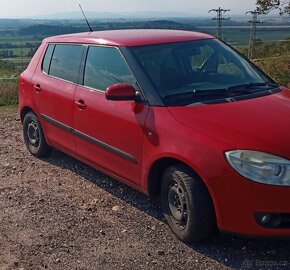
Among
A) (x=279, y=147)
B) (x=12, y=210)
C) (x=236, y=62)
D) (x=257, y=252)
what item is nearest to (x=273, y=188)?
(x=279, y=147)

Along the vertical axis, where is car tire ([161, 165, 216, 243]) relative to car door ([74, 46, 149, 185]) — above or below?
below

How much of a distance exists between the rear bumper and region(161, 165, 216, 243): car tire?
0.15 m

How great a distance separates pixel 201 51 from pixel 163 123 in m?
1.27

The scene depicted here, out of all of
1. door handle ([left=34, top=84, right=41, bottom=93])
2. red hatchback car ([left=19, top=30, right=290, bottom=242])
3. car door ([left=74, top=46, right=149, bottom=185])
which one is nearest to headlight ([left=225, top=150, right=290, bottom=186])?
red hatchback car ([left=19, top=30, right=290, bottom=242])

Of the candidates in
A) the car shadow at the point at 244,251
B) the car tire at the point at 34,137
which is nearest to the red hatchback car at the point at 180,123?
the car shadow at the point at 244,251

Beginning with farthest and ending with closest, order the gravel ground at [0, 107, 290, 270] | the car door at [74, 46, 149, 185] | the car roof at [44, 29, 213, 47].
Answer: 1. the car roof at [44, 29, 213, 47]
2. the car door at [74, 46, 149, 185]
3. the gravel ground at [0, 107, 290, 270]

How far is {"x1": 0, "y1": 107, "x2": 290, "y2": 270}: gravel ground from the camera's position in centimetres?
354

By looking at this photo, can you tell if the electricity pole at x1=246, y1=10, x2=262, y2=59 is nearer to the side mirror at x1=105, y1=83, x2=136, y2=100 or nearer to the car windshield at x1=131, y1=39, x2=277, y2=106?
the car windshield at x1=131, y1=39, x2=277, y2=106

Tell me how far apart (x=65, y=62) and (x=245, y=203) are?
2976 millimetres

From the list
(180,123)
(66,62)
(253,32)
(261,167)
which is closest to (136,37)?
(66,62)

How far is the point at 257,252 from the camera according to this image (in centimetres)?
360

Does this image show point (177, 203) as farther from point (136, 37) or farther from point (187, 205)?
point (136, 37)

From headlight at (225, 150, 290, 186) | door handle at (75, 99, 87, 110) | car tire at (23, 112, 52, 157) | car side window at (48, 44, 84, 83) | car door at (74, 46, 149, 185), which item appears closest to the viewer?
headlight at (225, 150, 290, 186)

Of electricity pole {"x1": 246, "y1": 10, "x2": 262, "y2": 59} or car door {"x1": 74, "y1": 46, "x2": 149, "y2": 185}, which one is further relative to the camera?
electricity pole {"x1": 246, "y1": 10, "x2": 262, "y2": 59}
